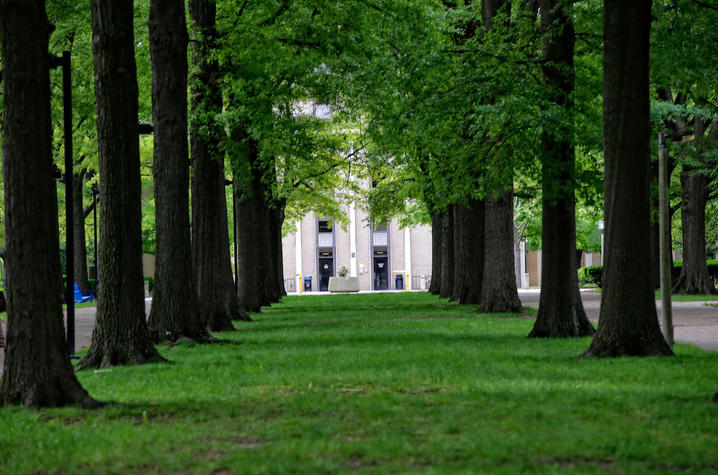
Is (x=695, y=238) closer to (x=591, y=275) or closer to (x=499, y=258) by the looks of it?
(x=499, y=258)

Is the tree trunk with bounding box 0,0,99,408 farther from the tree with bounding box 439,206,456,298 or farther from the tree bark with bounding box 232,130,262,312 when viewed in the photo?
the tree with bounding box 439,206,456,298

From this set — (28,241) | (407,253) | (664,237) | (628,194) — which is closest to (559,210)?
(664,237)

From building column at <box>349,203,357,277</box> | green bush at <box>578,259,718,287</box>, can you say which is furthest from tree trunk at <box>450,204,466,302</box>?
building column at <box>349,203,357,277</box>

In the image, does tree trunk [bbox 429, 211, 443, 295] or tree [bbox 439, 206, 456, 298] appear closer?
tree [bbox 439, 206, 456, 298]

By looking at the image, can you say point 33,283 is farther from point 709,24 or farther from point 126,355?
point 709,24

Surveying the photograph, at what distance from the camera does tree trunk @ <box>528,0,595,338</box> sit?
17188mm

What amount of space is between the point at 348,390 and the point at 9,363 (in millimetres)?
3235

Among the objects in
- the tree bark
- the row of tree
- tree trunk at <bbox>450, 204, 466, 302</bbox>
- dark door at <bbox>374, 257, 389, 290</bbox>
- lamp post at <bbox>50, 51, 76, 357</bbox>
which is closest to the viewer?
the row of tree

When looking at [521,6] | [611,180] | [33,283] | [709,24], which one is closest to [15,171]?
[33,283]

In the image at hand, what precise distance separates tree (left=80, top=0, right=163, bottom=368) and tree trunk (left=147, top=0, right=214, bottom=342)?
3.32m

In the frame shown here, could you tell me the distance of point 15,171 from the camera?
9383mm

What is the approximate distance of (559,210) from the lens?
57.1ft

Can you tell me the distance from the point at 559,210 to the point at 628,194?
3.96 metres

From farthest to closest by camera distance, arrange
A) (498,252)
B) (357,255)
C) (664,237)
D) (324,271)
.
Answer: (324,271) → (357,255) → (498,252) → (664,237)
